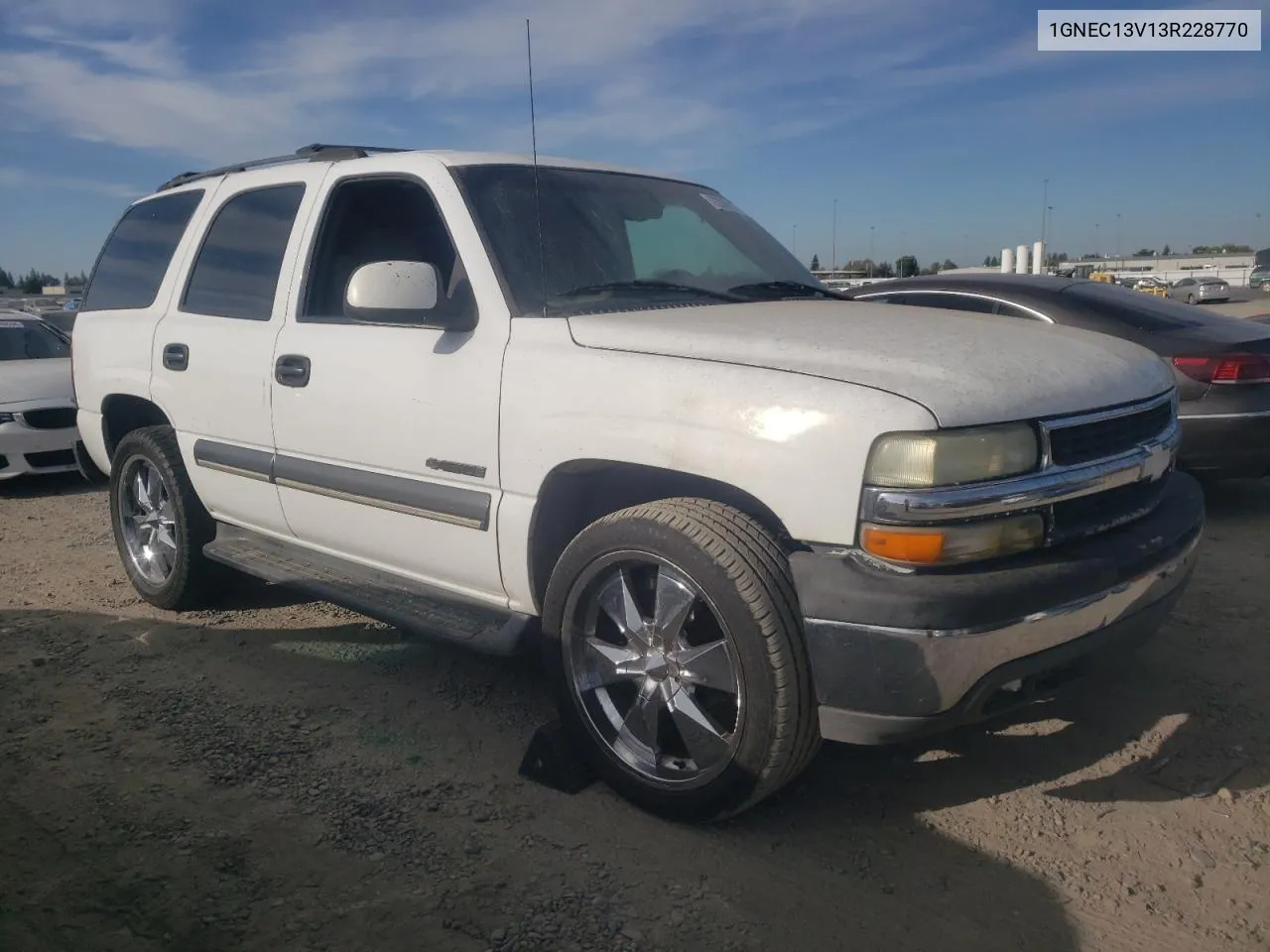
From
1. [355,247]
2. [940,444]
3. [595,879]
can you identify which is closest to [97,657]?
[355,247]

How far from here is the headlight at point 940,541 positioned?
2457 mm

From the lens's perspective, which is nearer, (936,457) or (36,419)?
(936,457)

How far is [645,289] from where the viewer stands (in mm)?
3574

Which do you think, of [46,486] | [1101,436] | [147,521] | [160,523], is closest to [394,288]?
[1101,436]

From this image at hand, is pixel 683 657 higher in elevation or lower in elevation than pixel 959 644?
lower

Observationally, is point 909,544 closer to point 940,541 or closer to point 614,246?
point 940,541

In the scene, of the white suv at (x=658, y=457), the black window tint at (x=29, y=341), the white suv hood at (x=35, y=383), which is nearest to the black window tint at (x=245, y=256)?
the white suv at (x=658, y=457)

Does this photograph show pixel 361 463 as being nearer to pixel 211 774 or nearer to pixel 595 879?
pixel 211 774

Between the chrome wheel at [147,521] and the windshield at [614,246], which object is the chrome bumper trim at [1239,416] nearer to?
the windshield at [614,246]

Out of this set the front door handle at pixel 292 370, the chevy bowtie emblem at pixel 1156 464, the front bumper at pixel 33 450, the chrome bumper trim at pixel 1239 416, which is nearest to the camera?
the chevy bowtie emblem at pixel 1156 464

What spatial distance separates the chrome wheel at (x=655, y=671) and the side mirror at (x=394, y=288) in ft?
3.39

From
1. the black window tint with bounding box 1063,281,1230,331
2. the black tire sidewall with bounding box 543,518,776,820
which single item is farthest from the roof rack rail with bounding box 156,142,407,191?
the black window tint with bounding box 1063,281,1230,331

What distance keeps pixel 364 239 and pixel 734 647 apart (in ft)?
7.79

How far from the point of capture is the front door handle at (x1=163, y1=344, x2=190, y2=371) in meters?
4.46
